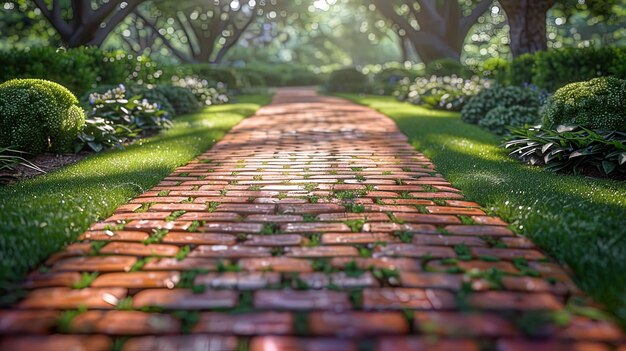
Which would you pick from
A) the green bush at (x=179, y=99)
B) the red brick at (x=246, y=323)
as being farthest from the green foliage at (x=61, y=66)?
the red brick at (x=246, y=323)

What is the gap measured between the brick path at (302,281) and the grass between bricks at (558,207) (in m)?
0.12

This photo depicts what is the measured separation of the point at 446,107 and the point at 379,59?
67.7 metres


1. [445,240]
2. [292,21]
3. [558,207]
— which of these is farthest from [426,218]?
[292,21]

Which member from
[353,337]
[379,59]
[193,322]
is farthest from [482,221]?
[379,59]

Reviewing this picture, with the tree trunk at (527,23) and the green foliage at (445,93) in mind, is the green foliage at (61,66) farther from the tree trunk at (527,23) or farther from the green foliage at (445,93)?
the tree trunk at (527,23)

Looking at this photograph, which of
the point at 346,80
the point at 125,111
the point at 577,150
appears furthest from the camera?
the point at 346,80

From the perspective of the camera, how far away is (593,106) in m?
5.63

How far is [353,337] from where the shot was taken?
1.87 metres

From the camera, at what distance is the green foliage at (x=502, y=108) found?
815 cm

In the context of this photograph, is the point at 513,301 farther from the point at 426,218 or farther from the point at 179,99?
the point at 179,99

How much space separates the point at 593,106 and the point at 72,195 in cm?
579

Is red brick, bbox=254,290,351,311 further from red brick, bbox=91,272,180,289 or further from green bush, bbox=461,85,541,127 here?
green bush, bbox=461,85,541,127

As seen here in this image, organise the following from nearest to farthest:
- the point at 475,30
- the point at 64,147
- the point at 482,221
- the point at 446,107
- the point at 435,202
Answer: the point at 482,221 < the point at 435,202 < the point at 64,147 < the point at 446,107 < the point at 475,30

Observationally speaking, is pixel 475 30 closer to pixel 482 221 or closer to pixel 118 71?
pixel 118 71
